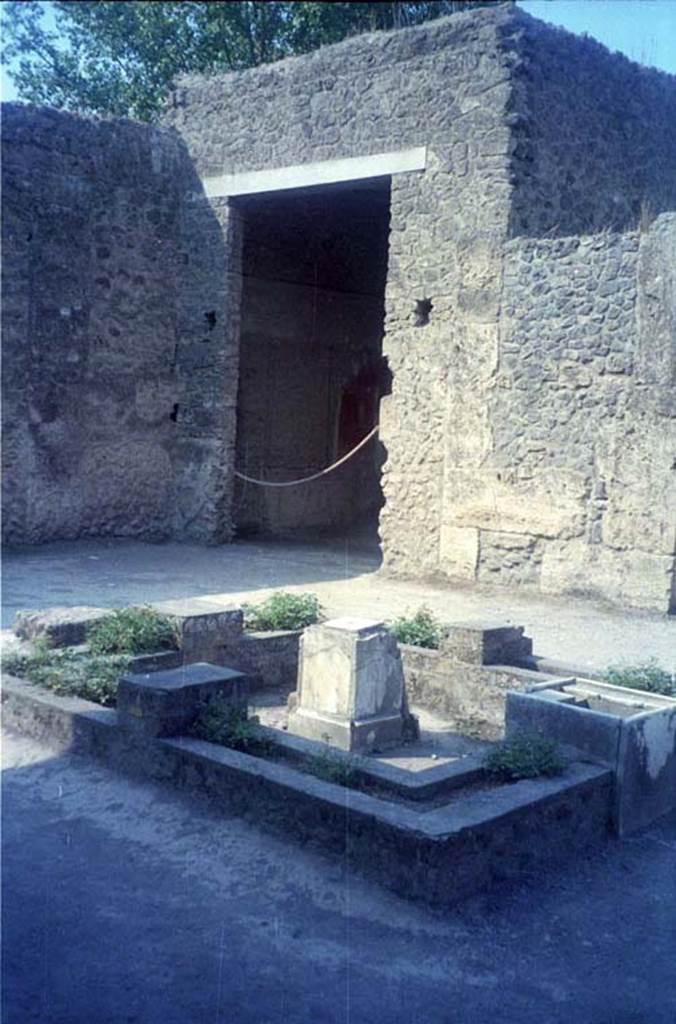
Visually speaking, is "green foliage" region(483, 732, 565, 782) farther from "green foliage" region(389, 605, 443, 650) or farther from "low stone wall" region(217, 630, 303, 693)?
"low stone wall" region(217, 630, 303, 693)

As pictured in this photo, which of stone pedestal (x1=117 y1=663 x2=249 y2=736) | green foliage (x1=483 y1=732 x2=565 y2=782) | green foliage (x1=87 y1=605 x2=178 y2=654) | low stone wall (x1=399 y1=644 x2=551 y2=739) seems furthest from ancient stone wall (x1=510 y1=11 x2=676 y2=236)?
stone pedestal (x1=117 y1=663 x2=249 y2=736)

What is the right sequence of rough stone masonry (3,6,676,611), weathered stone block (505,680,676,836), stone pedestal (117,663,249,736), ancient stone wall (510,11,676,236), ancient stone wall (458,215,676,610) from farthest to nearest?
ancient stone wall (510,11,676,236) < rough stone masonry (3,6,676,611) < ancient stone wall (458,215,676,610) < stone pedestal (117,663,249,736) < weathered stone block (505,680,676,836)

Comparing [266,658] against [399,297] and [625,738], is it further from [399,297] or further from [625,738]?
[399,297]

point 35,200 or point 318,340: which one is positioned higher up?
point 35,200

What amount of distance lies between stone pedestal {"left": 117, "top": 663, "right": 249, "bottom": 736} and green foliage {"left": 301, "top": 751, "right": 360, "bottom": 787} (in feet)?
2.20

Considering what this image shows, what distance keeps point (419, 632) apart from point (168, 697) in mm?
2372

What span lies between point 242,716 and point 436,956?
6.23 ft

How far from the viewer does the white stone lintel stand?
35.3 feet

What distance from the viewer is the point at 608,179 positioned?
11.2 meters

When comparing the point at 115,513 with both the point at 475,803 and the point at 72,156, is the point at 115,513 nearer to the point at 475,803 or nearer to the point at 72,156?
the point at 72,156

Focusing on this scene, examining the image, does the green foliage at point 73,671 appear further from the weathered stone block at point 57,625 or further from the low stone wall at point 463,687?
the low stone wall at point 463,687

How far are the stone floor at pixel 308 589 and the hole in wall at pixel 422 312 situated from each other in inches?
97.5

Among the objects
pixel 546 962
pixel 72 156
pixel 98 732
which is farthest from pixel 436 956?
pixel 72 156

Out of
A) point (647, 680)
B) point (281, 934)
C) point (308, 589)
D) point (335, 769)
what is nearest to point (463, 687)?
point (647, 680)
